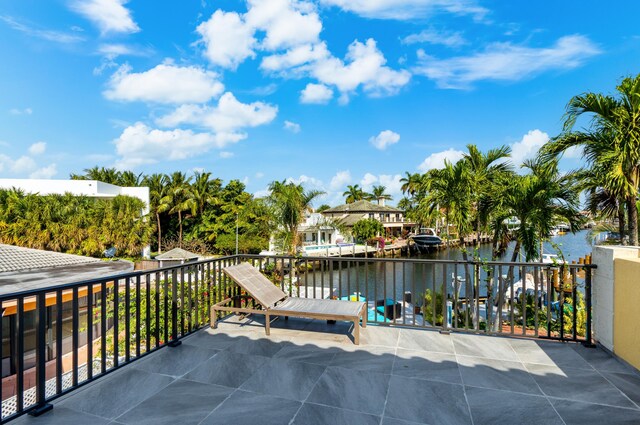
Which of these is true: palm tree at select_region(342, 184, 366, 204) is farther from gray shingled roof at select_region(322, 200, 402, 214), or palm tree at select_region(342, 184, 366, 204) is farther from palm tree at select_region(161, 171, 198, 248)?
palm tree at select_region(161, 171, 198, 248)

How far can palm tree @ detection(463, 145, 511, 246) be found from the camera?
10617 millimetres

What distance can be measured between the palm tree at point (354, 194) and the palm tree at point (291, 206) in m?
39.5

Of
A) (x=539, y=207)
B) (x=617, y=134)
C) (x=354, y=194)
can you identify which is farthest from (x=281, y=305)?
(x=354, y=194)

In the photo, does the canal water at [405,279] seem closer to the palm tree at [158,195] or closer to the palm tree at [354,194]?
the palm tree at [158,195]

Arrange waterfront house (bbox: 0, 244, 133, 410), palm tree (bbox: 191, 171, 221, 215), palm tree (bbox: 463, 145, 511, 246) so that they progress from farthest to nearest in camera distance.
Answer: palm tree (bbox: 191, 171, 221, 215) → palm tree (bbox: 463, 145, 511, 246) → waterfront house (bbox: 0, 244, 133, 410)

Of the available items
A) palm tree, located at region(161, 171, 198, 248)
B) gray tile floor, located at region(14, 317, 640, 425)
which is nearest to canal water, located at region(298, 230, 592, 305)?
gray tile floor, located at region(14, 317, 640, 425)

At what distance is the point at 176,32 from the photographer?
48.2 feet

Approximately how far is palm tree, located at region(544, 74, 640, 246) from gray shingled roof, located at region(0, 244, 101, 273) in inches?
631

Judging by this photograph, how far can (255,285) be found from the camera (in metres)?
4.07

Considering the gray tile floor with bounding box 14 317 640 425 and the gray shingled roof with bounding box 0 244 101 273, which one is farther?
the gray shingled roof with bounding box 0 244 101 273

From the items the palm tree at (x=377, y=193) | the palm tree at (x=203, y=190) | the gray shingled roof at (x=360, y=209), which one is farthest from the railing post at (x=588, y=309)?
the palm tree at (x=377, y=193)

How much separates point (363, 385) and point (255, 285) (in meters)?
1.91

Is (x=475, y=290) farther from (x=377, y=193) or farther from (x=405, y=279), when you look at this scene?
(x=377, y=193)

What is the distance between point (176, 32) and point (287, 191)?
9.45m
